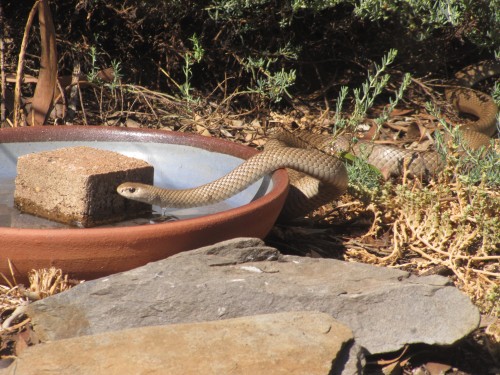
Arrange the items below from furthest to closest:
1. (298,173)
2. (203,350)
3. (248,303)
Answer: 1. (298,173)
2. (248,303)
3. (203,350)

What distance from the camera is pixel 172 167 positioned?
4512 millimetres

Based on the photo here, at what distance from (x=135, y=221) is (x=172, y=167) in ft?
Result: 1.65

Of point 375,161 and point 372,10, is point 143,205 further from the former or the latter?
point 372,10

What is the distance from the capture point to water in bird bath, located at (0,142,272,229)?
13.9 feet

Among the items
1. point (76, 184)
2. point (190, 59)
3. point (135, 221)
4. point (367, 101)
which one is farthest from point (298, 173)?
point (190, 59)

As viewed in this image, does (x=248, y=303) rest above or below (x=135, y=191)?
below

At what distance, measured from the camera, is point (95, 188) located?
12.4 feet

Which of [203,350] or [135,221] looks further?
[135,221]

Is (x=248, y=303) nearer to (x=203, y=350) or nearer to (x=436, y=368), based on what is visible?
(x=203, y=350)

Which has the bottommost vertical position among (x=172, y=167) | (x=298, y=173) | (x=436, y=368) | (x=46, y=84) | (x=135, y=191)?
(x=436, y=368)

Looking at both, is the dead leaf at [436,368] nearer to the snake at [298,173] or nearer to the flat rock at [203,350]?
the flat rock at [203,350]

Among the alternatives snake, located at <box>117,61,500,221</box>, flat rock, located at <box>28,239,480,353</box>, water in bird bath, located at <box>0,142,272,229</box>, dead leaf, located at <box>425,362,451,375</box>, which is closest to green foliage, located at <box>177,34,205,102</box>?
snake, located at <box>117,61,500,221</box>

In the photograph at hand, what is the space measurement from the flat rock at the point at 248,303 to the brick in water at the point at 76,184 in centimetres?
74

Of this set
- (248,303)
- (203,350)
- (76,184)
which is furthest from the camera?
(76,184)
